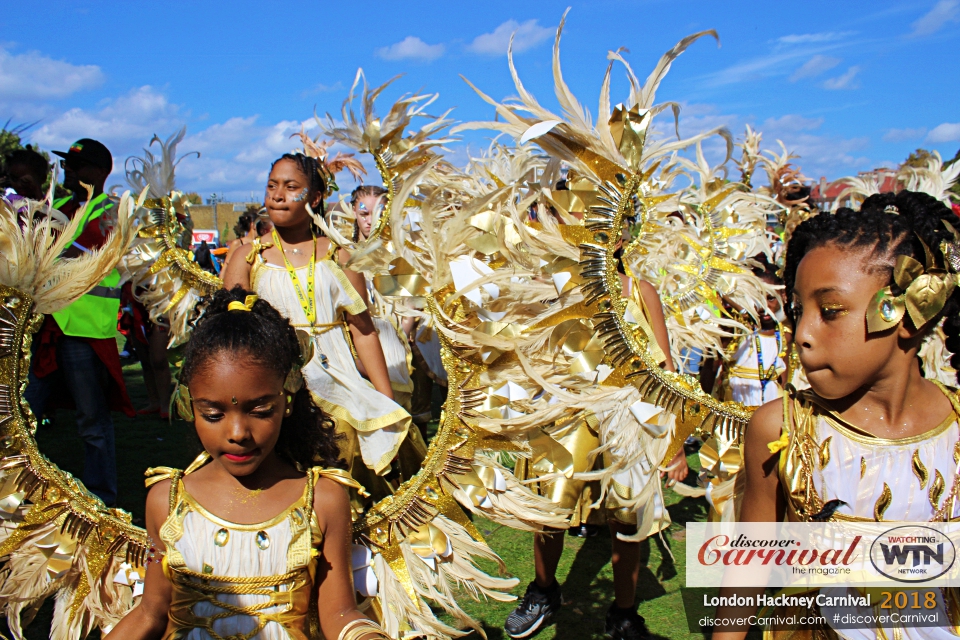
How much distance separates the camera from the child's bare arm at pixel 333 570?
1.92 m

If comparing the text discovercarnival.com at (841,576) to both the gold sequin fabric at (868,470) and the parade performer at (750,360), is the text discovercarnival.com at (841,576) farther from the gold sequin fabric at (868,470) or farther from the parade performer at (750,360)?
the parade performer at (750,360)

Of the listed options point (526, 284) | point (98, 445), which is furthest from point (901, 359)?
point (98, 445)

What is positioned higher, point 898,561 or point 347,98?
point 347,98

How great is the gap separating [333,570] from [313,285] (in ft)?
6.11

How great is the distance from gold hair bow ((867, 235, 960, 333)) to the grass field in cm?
116

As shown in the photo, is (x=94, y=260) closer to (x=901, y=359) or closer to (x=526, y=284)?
(x=526, y=284)

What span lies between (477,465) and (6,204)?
5.00 ft

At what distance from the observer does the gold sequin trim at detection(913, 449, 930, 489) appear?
5.35 feet

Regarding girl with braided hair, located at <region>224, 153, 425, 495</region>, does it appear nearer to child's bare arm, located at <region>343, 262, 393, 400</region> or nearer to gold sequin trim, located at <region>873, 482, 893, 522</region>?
child's bare arm, located at <region>343, 262, 393, 400</region>

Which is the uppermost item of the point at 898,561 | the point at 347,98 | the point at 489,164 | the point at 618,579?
the point at 489,164

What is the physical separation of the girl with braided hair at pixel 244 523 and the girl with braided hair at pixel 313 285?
131 cm

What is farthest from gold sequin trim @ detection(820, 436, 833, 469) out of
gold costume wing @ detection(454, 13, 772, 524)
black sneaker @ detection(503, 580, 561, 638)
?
black sneaker @ detection(503, 580, 561, 638)

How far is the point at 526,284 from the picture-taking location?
89.4 inches

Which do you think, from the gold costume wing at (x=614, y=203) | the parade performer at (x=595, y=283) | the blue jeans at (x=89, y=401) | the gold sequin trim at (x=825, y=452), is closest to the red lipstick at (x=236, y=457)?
the parade performer at (x=595, y=283)
